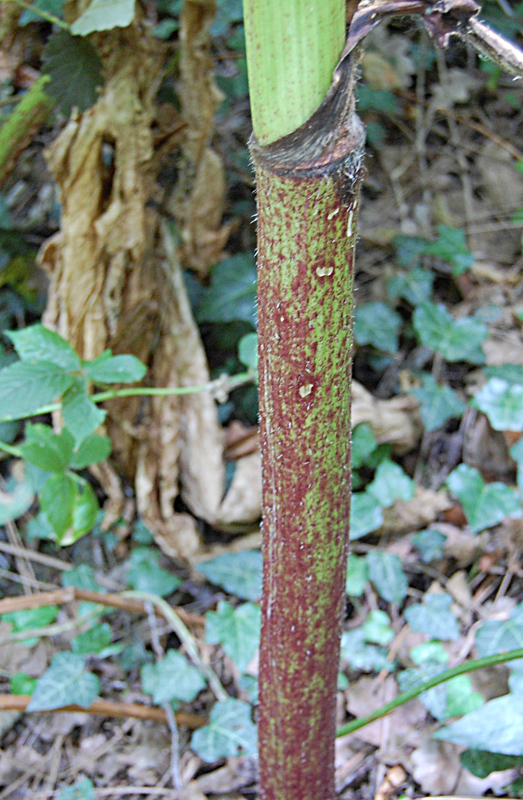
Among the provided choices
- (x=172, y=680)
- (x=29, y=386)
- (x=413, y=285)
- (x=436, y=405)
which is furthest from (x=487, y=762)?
(x=413, y=285)

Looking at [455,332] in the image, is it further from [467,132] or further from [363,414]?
[467,132]

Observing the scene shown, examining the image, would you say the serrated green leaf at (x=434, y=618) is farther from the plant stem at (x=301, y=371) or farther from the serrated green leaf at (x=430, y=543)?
the plant stem at (x=301, y=371)

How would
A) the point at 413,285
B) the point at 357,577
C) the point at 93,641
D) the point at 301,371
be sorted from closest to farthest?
the point at 301,371 < the point at 93,641 < the point at 357,577 < the point at 413,285

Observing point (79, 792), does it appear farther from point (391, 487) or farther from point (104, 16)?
point (104, 16)

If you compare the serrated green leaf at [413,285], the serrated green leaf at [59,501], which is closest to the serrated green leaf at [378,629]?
the serrated green leaf at [59,501]

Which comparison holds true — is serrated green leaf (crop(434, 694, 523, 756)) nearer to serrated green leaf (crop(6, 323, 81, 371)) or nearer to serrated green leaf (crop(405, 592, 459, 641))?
serrated green leaf (crop(405, 592, 459, 641))

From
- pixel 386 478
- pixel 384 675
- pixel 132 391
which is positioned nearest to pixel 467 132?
pixel 386 478
